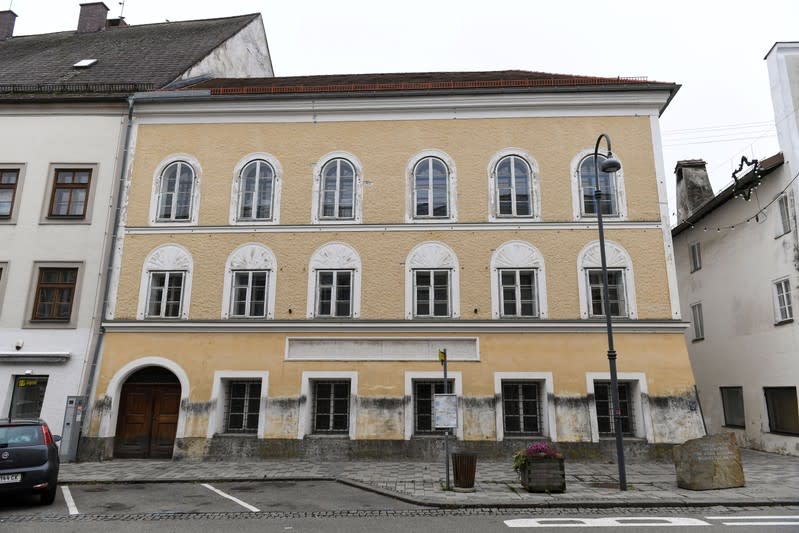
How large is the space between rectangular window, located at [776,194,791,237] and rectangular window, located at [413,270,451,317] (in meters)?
10.2

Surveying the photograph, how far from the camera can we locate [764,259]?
1706 cm

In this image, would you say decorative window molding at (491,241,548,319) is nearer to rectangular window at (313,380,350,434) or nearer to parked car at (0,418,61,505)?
rectangular window at (313,380,350,434)

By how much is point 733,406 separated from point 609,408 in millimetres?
7352

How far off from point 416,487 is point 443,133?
1049cm

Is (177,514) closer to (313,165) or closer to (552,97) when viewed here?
(313,165)

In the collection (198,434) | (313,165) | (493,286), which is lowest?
(198,434)

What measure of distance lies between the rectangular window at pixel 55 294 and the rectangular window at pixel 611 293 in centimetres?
1520

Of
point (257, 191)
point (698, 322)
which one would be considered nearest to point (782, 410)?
point (698, 322)

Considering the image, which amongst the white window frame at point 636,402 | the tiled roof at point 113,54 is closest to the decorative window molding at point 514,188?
the white window frame at point 636,402

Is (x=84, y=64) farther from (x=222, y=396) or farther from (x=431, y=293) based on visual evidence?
(x=431, y=293)

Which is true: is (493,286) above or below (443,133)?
below

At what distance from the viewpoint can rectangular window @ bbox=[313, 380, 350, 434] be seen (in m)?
15.0

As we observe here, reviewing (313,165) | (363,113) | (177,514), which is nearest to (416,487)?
(177,514)

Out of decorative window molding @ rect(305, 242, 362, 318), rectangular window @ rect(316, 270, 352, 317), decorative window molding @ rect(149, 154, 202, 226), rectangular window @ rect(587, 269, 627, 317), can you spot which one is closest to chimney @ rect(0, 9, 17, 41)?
decorative window molding @ rect(149, 154, 202, 226)
